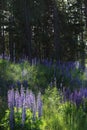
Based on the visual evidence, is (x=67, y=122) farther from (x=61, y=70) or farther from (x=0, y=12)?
(x=0, y=12)

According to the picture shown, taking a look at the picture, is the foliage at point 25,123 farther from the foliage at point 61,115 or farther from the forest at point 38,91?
the foliage at point 61,115

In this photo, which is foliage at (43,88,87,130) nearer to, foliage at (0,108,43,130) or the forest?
the forest

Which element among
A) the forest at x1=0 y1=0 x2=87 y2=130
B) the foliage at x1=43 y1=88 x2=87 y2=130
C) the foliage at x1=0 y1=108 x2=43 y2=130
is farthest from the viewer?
the foliage at x1=43 y1=88 x2=87 y2=130

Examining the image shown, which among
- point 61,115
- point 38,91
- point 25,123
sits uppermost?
point 25,123

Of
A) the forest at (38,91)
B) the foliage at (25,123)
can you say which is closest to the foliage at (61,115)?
the forest at (38,91)

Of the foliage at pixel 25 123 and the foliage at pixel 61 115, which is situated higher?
the foliage at pixel 25 123

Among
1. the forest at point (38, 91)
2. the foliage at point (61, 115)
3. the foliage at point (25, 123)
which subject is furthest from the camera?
the foliage at point (61, 115)

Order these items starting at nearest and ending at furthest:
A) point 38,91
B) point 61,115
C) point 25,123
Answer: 1. point 25,123
2. point 61,115
3. point 38,91

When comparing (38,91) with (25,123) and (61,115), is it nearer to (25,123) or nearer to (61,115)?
(61,115)

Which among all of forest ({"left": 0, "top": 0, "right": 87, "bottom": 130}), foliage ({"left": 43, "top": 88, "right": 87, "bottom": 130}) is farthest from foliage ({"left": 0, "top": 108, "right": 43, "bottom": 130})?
foliage ({"left": 43, "top": 88, "right": 87, "bottom": 130})

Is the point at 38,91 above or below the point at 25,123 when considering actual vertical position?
below

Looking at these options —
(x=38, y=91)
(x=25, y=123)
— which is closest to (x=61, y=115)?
(x=25, y=123)

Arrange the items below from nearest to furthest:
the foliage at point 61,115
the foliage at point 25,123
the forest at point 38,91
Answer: the foliage at point 25,123 → the forest at point 38,91 → the foliage at point 61,115

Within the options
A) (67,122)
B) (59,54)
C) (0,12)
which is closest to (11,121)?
(67,122)
